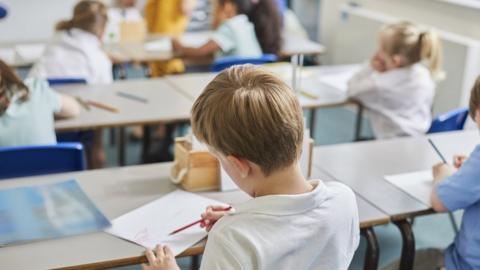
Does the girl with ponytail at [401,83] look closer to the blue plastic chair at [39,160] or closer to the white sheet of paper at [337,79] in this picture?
the white sheet of paper at [337,79]

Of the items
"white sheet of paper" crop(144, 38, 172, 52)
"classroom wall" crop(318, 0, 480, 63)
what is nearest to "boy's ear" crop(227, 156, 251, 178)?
"white sheet of paper" crop(144, 38, 172, 52)

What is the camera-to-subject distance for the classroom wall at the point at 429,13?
13.6ft

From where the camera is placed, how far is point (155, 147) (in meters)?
4.13

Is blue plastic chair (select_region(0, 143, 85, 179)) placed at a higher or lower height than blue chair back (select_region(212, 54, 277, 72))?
higher

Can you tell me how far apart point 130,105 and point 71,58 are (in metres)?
0.64

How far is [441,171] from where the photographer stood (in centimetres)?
204

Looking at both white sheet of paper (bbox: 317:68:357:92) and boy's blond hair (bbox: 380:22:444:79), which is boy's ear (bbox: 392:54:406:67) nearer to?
boy's blond hair (bbox: 380:22:444:79)

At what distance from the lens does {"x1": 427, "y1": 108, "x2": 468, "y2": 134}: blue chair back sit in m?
2.77

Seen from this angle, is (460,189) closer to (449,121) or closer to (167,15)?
(449,121)

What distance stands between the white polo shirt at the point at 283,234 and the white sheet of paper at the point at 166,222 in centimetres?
37

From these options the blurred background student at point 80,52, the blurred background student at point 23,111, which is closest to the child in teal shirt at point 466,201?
the blurred background student at point 23,111

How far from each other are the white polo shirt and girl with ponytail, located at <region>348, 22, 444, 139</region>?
1939mm

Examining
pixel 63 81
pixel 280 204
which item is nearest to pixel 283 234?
pixel 280 204

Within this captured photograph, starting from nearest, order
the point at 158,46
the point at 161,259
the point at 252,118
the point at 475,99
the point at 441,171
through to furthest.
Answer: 1. the point at 252,118
2. the point at 161,259
3. the point at 475,99
4. the point at 441,171
5. the point at 158,46
